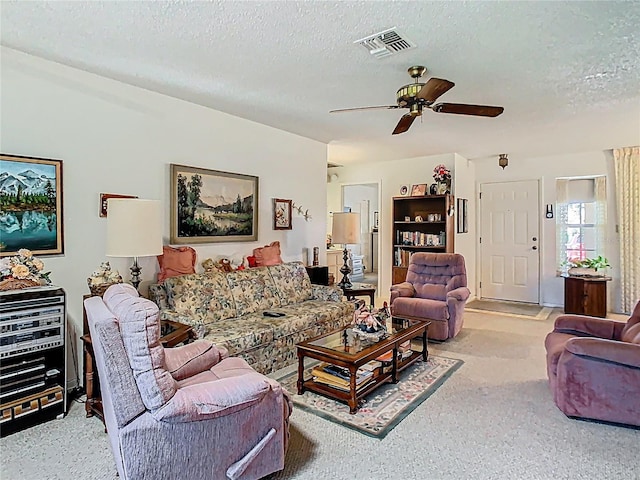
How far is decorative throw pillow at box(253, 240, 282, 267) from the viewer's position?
4.39m

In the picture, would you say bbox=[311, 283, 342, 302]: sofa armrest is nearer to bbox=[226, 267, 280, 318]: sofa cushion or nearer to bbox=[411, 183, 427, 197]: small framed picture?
bbox=[226, 267, 280, 318]: sofa cushion

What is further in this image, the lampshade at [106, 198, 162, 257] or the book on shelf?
the book on shelf

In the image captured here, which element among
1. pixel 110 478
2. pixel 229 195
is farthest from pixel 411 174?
pixel 110 478

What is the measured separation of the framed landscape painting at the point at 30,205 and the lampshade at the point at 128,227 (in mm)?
473

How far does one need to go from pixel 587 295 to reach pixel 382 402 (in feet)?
13.6

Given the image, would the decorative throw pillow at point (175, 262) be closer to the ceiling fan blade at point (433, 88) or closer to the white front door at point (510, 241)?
the ceiling fan blade at point (433, 88)

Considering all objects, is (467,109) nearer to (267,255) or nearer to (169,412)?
(267,255)

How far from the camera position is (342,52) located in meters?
2.68

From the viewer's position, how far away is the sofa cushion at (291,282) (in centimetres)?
420

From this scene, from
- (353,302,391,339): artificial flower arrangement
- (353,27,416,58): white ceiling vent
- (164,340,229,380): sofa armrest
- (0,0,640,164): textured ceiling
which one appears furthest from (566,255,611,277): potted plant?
(164,340,229,380): sofa armrest

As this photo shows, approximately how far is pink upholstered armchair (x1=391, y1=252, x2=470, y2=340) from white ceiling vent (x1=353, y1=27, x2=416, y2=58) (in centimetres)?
265

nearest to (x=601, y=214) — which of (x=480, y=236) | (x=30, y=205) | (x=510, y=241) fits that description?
(x=510, y=241)

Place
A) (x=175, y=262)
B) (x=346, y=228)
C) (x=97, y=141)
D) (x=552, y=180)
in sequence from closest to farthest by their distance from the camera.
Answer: (x=97, y=141), (x=175, y=262), (x=346, y=228), (x=552, y=180)

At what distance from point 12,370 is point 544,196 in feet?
22.4
